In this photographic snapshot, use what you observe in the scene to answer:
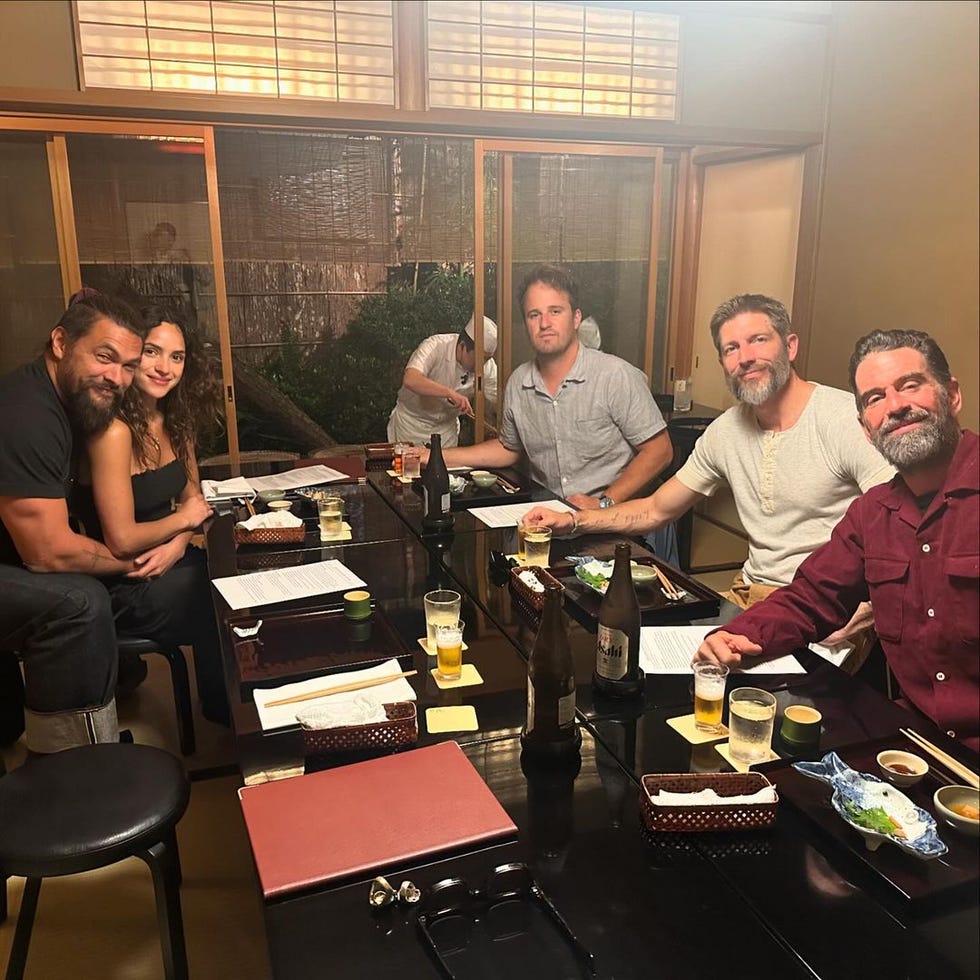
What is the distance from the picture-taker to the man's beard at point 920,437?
0.51 m

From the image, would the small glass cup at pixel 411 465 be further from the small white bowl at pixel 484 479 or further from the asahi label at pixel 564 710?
the asahi label at pixel 564 710

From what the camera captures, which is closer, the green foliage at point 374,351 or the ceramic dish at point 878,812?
the ceramic dish at point 878,812

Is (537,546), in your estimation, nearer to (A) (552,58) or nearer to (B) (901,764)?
(B) (901,764)

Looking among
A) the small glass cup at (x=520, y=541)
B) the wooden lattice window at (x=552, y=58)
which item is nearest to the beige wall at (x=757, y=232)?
the small glass cup at (x=520, y=541)

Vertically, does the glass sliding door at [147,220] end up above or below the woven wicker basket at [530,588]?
above

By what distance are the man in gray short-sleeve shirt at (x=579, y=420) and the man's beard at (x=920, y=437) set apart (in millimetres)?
2158

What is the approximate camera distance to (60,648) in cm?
199

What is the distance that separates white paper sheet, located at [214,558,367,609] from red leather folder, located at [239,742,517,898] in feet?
2.26

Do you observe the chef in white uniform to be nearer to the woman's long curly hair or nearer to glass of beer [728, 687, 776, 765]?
the woman's long curly hair

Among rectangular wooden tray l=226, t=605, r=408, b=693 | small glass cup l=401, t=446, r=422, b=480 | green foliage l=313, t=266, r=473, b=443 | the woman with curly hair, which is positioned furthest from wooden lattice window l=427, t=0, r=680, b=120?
rectangular wooden tray l=226, t=605, r=408, b=693

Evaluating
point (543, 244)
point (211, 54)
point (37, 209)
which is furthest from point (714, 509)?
point (37, 209)

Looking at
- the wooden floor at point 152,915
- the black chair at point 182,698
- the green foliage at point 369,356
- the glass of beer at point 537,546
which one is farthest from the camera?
the green foliage at point 369,356

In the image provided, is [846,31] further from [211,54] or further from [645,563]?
[211,54]

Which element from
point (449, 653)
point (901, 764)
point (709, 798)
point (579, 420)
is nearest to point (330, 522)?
point (449, 653)
